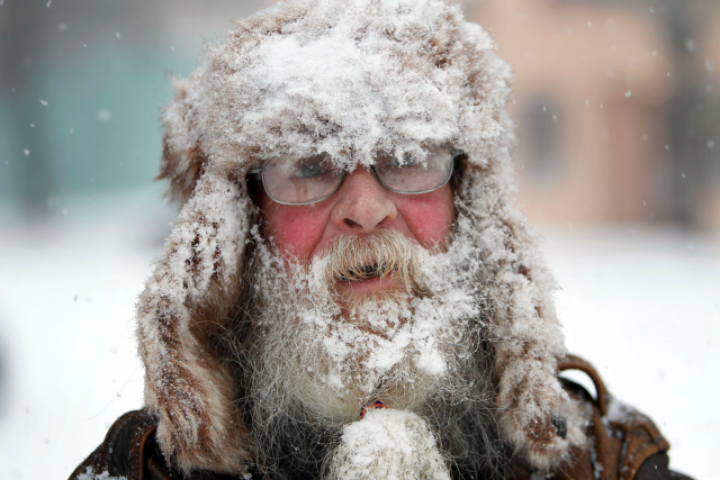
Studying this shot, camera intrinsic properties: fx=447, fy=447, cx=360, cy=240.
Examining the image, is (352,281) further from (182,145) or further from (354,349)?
(182,145)

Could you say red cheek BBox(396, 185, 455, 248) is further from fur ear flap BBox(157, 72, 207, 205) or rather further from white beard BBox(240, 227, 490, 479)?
fur ear flap BBox(157, 72, 207, 205)

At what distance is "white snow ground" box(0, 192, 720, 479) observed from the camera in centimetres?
426

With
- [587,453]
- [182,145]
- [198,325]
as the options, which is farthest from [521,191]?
[198,325]

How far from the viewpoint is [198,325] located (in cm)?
154

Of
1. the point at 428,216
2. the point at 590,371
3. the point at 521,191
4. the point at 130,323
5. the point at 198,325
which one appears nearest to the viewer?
the point at 198,325

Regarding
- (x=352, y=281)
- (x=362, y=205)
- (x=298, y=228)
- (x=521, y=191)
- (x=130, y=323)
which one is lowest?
(x=130, y=323)

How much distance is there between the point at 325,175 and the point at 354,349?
59 cm

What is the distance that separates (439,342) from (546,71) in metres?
10.9

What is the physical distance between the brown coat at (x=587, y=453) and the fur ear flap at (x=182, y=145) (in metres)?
0.83

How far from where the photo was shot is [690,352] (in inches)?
238

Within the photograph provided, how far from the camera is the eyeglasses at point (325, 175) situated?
1504 millimetres

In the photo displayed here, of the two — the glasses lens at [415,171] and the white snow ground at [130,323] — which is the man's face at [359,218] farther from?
the white snow ground at [130,323]

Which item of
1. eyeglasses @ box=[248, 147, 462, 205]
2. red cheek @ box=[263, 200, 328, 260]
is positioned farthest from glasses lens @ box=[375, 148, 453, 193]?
red cheek @ box=[263, 200, 328, 260]

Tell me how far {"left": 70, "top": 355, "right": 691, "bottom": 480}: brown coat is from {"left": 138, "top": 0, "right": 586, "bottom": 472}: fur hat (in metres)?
0.08
